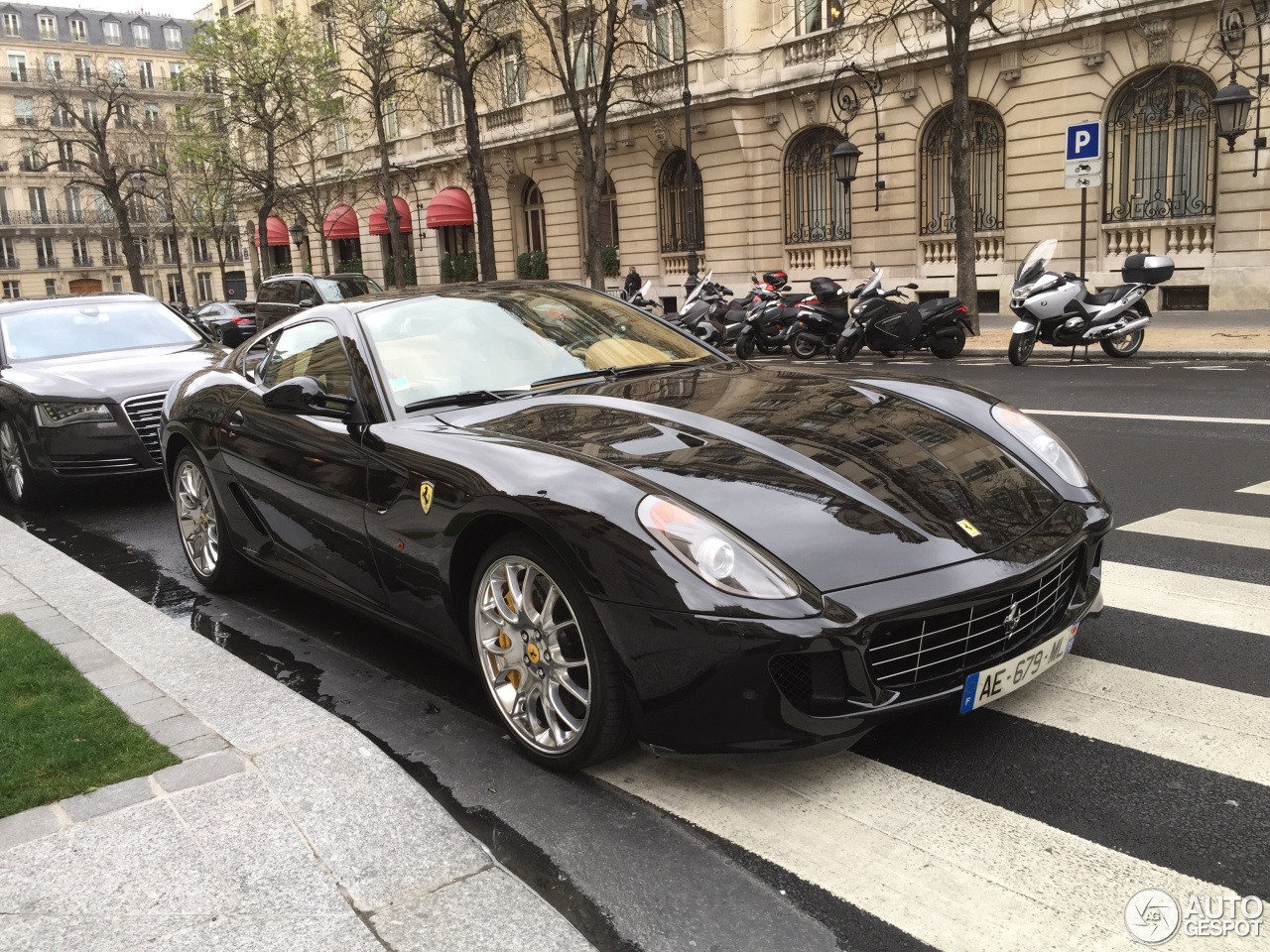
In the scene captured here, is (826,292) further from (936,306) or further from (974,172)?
(974,172)

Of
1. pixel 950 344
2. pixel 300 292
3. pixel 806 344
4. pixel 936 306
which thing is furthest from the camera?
pixel 300 292

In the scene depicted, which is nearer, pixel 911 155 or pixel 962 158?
pixel 962 158

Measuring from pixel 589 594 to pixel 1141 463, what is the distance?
558 cm

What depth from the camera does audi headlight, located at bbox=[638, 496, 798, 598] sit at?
9.34 feet

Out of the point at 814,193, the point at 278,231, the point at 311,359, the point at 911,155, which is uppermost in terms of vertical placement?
the point at 278,231

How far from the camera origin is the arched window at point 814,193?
27719 mm

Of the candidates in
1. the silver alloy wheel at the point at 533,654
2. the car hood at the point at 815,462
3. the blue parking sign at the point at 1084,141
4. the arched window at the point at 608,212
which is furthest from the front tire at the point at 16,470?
the arched window at the point at 608,212

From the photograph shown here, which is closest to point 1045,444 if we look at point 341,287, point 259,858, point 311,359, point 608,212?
point 259,858

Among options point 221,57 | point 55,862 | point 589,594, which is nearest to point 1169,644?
point 589,594

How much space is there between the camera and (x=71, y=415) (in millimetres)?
8023

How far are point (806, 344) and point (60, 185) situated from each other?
281 ft

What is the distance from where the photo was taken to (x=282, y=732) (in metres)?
3.56

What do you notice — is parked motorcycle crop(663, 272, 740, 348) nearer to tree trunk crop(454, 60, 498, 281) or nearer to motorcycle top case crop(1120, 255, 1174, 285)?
motorcycle top case crop(1120, 255, 1174, 285)

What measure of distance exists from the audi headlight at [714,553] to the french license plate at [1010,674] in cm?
61
